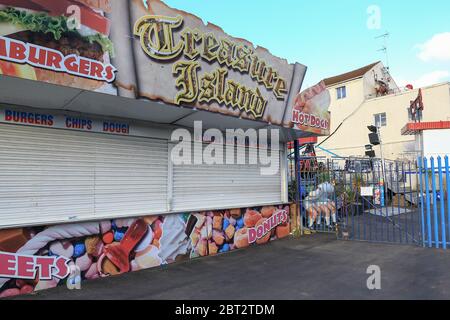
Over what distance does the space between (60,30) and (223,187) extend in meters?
5.17

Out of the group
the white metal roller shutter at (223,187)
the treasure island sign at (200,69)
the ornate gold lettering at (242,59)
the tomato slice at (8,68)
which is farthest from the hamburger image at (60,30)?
the white metal roller shutter at (223,187)

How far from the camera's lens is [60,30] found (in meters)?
5.04

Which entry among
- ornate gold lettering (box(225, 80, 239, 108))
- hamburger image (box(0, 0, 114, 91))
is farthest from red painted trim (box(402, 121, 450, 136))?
hamburger image (box(0, 0, 114, 91))

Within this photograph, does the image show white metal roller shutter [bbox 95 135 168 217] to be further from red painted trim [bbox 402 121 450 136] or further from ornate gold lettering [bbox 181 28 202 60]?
red painted trim [bbox 402 121 450 136]

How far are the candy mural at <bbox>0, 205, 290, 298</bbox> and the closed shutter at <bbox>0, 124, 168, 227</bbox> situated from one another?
9.8 inches

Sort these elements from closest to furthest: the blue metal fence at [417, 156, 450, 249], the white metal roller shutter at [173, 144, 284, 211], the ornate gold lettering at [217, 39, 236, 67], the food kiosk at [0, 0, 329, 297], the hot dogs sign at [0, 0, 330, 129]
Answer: the hot dogs sign at [0, 0, 330, 129]
the food kiosk at [0, 0, 329, 297]
the ornate gold lettering at [217, 39, 236, 67]
the white metal roller shutter at [173, 144, 284, 211]
the blue metal fence at [417, 156, 450, 249]

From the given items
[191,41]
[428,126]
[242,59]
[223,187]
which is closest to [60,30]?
[191,41]

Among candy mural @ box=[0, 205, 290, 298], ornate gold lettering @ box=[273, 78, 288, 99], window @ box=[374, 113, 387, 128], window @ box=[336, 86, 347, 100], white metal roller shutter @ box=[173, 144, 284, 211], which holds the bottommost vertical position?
candy mural @ box=[0, 205, 290, 298]

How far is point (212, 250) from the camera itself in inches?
332

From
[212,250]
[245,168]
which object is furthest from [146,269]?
[245,168]

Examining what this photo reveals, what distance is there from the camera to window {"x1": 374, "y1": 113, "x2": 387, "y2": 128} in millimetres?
29531

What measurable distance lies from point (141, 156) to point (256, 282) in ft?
10.7

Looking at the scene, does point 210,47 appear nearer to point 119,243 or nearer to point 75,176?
point 75,176

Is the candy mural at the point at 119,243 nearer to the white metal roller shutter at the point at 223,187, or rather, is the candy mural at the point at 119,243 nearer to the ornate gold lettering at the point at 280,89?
the white metal roller shutter at the point at 223,187
